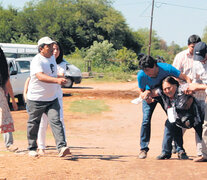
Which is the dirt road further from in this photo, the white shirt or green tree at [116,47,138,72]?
green tree at [116,47,138,72]

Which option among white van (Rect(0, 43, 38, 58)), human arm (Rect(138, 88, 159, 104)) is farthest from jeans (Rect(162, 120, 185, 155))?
white van (Rect(0, 43, 38, 58))

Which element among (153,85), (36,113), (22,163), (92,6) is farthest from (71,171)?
(92,6)

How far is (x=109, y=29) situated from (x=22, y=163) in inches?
2357

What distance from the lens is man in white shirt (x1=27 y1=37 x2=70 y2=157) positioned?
6.32 m

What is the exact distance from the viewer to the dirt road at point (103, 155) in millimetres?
5410

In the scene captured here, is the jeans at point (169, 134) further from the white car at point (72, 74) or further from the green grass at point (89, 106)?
the white car at point (72, 74)

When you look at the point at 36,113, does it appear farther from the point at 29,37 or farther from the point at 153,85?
the point at 29,37

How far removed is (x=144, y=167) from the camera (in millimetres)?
5895

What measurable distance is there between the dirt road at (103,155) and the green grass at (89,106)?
1.47 feet

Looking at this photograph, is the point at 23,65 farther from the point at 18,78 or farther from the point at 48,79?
the point at 48,79

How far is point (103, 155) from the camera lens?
24.6ft

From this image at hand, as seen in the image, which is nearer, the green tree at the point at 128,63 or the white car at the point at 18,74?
the white car at the point at 18,74

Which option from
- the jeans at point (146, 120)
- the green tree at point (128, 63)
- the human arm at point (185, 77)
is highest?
the human arm at point (185, 77)

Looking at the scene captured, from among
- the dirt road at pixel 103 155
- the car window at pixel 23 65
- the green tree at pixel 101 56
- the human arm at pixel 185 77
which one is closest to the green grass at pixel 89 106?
the dirt road at pixel 103 155
